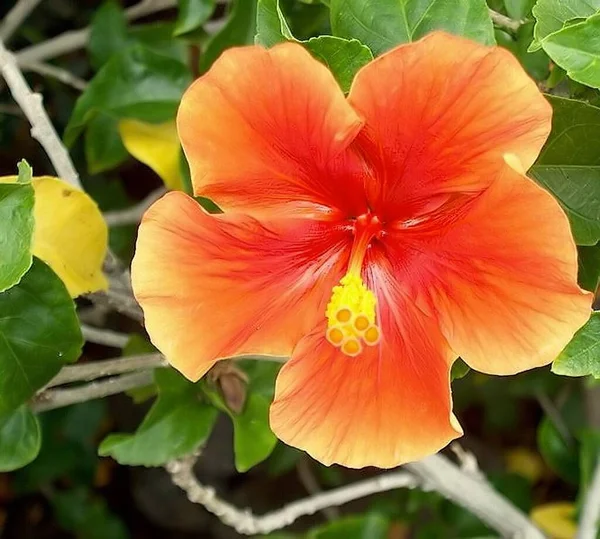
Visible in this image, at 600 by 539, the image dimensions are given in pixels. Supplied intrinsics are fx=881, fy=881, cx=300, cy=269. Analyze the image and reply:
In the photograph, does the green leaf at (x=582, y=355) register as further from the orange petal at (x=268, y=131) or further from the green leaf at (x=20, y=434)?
the green leaf at (x=20, y=434)

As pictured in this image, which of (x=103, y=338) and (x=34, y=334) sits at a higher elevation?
(x=34, y=334)

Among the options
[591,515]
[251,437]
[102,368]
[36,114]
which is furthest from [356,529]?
[36,114]

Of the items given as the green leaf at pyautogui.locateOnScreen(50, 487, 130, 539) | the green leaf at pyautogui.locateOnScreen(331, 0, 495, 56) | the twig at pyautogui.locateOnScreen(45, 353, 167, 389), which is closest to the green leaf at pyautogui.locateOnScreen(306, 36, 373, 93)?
the green leaf at pyautogui.locateOnScreen(331, 0, 495, 56)

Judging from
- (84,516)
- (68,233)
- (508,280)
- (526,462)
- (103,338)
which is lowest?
(526,462)

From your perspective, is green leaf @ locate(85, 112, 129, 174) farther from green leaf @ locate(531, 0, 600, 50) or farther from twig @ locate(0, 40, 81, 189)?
green leaf @ locate(531, 0, 600, 50)

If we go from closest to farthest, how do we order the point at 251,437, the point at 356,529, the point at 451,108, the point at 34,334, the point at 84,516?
1. the point at 451,108
2. the point at 34,334
3. the point at 251,437
4. the point at 356,529
5. the point at 84,516

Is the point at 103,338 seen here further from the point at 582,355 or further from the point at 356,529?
the point at 582,355

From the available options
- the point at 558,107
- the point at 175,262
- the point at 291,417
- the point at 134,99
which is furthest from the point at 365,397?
the point at 134,99

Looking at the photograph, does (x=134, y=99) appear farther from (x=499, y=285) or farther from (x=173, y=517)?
(x=173, y=517)
